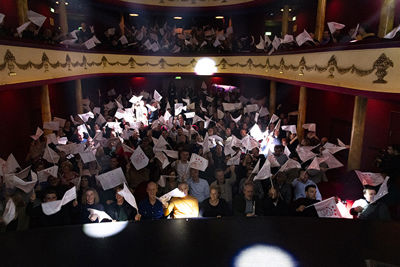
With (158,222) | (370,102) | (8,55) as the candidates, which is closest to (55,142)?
(8,55)

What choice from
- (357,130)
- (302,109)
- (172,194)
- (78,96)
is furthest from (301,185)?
(78,96)

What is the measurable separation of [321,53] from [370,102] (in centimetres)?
256

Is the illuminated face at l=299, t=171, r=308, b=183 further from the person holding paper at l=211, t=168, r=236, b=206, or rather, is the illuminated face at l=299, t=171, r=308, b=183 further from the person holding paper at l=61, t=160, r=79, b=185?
the person holding paper at l=61, t=160, r=79, b=185

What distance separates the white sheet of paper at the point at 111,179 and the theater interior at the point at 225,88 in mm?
1471

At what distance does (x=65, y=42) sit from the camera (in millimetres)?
13805

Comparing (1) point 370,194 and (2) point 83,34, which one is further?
(2) point 83,34

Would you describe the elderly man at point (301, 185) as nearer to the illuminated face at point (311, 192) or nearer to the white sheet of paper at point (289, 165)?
the white sheet of paper at point (289, 165)

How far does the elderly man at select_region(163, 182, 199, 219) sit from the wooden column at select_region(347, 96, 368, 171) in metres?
7.09

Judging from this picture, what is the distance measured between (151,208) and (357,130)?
7.85 metres

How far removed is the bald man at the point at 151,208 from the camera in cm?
595

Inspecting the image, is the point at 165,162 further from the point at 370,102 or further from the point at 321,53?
the point at 370,102

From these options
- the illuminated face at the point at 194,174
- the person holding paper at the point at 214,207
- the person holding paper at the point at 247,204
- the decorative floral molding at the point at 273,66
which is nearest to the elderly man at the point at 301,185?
the person holding paper at the point at 247,204

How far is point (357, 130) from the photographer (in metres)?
10.8

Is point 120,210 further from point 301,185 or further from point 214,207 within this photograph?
point 301,185
